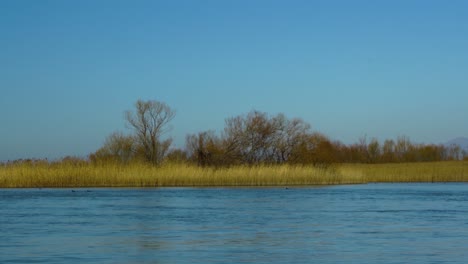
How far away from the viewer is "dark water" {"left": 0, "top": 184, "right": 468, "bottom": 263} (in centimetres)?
1304

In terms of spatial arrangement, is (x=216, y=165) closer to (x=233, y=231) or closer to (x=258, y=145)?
(x=258, y=145)

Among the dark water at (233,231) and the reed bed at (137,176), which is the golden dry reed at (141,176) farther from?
the dark water at (233,231)

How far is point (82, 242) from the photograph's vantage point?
15.1 meters

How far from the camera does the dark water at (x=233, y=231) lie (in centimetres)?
1304

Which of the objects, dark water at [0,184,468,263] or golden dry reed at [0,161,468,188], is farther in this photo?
golden dry reed at [0,161,468,188]

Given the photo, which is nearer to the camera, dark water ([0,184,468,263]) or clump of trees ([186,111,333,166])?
dark water ([0,184,468,263])

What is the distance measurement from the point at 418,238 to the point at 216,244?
4.23 meters

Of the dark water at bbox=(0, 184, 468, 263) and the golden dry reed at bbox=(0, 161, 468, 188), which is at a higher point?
the golden dry reed at bbox=(0, 161, 468, 188)

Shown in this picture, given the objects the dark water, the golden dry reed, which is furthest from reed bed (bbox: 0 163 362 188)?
the dark water

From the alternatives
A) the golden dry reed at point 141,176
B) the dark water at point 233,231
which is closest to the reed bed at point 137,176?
the golden dry reed at point 141,176

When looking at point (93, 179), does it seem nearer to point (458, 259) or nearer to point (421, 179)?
point (421, 179)

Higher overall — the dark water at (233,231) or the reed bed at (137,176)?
the reed bed at (137,176)

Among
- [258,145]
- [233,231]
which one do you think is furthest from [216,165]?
[233,231]

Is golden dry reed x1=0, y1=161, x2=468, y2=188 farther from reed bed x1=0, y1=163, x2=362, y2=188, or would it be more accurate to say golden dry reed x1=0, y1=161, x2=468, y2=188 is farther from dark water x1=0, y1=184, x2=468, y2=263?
dark water x1=0, y1=184, x2=468, y2=263
